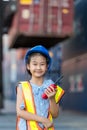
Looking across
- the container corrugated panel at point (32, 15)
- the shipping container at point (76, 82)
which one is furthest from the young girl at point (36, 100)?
the container corrugated panel at point (32, 15)

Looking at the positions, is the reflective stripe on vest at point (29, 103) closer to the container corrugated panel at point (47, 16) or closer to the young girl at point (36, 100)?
the young girl at point (36, 100)

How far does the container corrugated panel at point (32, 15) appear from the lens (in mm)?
22703

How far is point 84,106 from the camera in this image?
2261cm

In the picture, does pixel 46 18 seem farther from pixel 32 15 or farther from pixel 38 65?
pixel 38 65

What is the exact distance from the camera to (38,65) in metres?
3.81

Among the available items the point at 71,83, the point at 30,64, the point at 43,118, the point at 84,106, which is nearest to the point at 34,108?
the point at 43,118

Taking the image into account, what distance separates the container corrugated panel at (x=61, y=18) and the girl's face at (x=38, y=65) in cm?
1886

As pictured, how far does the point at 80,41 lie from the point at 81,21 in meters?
0.96

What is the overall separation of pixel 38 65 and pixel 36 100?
269 millimetres

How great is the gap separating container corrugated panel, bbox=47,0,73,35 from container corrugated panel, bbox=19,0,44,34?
0.39 meters

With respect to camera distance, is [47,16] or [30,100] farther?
[47,16]

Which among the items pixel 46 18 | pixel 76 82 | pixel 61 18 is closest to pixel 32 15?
pixel 46 18

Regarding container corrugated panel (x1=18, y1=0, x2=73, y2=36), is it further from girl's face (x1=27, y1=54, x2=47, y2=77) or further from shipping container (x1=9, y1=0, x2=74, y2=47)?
girl's face (x1=27, y1=54, x2=47, y2=77)

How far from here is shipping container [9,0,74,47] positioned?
22672 mm
